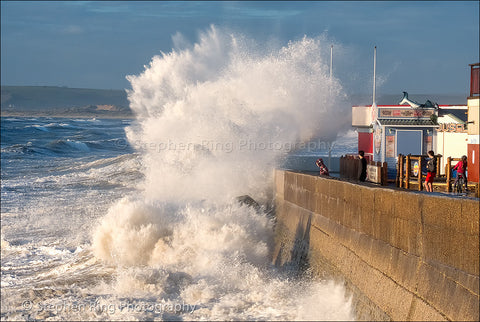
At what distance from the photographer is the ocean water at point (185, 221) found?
8.45 m

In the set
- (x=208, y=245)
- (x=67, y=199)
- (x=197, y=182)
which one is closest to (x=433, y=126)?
(x=197, y=182)

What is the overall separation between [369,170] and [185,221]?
3.92 metres

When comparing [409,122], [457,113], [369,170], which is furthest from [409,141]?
[369,170]

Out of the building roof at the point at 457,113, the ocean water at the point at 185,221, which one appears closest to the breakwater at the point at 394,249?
the ocean water at the point at 185,221

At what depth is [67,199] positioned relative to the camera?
1947 cm

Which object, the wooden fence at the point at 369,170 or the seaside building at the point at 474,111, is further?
the wooden fence at the point at 369,170

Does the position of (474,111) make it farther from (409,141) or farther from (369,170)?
(409,141)

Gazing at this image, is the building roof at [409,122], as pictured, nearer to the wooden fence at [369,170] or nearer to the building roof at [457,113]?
the building roof at [457,113]

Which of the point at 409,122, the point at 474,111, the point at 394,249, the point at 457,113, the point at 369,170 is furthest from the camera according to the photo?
the point at 409,122

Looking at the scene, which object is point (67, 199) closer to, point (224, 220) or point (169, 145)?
point (169, 145)

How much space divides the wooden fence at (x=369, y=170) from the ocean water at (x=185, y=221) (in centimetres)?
170

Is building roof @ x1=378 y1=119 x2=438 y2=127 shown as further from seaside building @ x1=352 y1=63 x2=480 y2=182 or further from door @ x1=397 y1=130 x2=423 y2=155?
door @ x1=397 y1=130 x2=423 y2=155

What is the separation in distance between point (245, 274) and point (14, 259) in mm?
4714

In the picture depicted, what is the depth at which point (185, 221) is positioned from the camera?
1192 centimetres
